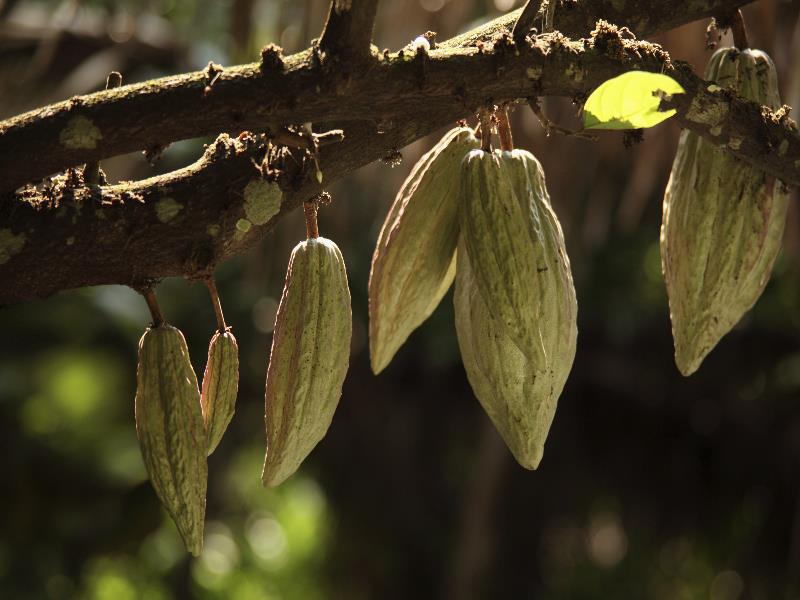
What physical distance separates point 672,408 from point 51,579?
2.46m

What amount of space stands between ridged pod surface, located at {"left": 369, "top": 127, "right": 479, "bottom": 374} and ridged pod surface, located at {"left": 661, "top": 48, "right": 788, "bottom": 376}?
18cm

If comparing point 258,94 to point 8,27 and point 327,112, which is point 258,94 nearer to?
point 327,112

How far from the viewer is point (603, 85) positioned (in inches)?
26.2

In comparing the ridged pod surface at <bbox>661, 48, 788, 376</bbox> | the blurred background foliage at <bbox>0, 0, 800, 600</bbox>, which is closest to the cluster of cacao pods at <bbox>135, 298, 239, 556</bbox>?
the ridged pod surface at <bbox>661, 48, 788, 376</bbox>

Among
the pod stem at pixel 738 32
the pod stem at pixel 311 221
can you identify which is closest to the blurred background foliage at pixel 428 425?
the pod stem at pixel 738 32

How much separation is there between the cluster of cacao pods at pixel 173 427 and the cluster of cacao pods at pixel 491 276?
0.16 meters

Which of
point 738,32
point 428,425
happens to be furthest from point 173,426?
point 428,425

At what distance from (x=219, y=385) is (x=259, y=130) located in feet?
0.62

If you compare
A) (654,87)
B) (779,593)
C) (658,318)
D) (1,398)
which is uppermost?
(654,87)

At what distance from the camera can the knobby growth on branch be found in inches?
25.7

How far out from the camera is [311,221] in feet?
2.45

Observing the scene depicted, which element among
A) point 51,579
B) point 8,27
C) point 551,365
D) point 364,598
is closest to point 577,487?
point 364,598

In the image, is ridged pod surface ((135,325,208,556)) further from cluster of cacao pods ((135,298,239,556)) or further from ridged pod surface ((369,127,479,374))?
ridged pod surface ((369,127,479,374))

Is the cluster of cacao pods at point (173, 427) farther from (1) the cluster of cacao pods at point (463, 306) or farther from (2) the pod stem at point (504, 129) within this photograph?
(2) the pod stem at point (504, 129)
